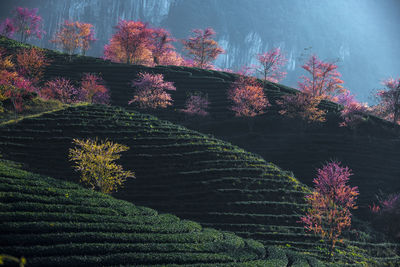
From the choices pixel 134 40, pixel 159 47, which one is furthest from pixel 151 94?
pixel 159 47

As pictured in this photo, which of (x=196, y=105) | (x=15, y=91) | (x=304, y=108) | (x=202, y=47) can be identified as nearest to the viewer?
(x=15, y=91)

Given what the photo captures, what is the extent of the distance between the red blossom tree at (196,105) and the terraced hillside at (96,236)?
107 feet

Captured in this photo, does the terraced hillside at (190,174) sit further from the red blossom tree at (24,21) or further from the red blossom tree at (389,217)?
the red blossom tree at (24,21)

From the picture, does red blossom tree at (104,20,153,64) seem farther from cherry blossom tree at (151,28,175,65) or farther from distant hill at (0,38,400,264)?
distant hill at (0,38,400,264)

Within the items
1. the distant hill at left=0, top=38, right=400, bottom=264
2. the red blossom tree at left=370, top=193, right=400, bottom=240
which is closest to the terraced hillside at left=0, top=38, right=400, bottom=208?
the distant hill at left=0, top=38, right=400, bottom=264

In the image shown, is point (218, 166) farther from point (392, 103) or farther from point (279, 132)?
point (392, 103)

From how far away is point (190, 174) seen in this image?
3058 centimetres

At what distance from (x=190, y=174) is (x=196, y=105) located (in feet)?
81.2

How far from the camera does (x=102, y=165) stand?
25250 millimetres

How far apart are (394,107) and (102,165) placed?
2148 inches

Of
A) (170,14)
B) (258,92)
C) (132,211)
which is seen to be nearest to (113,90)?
(258,92)

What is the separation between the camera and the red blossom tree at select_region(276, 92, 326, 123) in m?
49.8

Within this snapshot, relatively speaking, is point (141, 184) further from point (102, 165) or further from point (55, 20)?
point (55, 20)

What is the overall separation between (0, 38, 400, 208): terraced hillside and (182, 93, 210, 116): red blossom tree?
1490 millimetres
